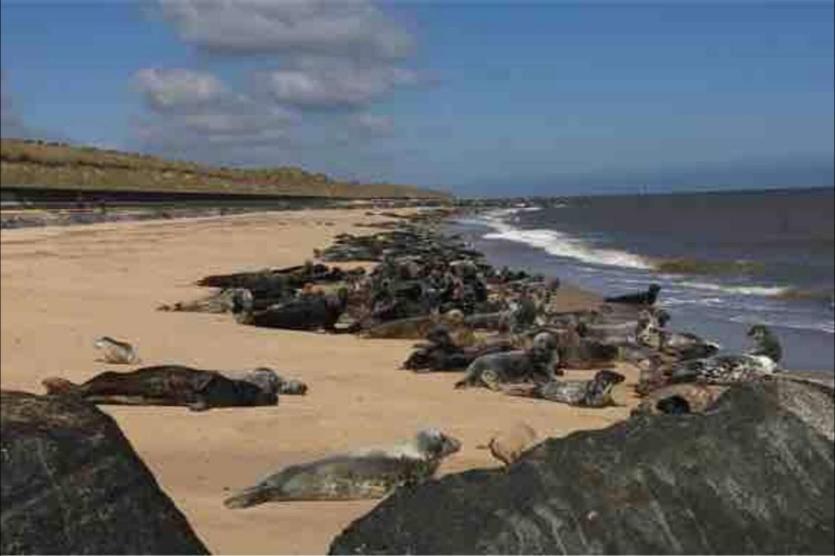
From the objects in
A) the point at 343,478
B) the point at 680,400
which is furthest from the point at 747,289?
the point at 343,478

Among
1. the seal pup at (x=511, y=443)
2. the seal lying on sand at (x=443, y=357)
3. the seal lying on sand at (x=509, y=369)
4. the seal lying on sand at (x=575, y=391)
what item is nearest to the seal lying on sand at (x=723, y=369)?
the seal lying on sand at (x=575, y=391)

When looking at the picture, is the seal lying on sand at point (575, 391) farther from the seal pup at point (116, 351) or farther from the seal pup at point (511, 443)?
the seal pup at point (116, 351)

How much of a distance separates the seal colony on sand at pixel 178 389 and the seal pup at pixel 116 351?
0.28 m

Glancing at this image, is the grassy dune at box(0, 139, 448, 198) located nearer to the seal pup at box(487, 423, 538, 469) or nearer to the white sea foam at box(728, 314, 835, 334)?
the seal pup at box(487, 423, 538, 469)

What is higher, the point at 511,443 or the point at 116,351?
the point at 116,351

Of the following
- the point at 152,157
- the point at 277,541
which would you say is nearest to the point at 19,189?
the point at 152,157

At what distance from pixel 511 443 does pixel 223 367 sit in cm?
393

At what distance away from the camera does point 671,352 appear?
1548 centimetres

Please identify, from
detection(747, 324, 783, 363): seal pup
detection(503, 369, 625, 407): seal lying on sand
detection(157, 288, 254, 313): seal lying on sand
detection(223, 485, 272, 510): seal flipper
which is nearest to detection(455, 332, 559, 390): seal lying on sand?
detection(503, 369, 625, 407): seal lying on sand

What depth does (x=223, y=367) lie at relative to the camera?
1131 centimetres

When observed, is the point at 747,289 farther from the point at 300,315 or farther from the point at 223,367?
the point at 223,367

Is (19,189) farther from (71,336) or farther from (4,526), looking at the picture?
(71,336)

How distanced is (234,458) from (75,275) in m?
3.66

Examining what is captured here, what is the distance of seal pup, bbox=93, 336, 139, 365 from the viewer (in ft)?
21.8
